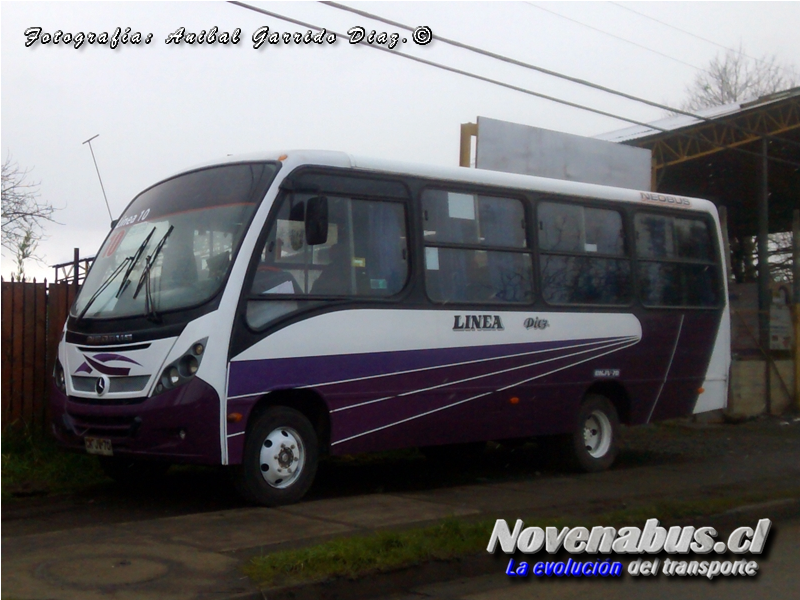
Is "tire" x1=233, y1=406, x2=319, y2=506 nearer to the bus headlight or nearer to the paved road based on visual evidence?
the paved road

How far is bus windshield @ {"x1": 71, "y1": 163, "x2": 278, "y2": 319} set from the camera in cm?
795

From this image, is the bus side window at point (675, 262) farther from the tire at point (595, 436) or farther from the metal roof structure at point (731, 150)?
the metal roof structure at point (731, 150)

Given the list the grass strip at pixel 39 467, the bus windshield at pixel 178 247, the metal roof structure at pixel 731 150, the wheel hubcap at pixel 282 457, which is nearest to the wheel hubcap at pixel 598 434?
the wheel hubcap at pixel 282 457

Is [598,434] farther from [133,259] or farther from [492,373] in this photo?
[133,259]

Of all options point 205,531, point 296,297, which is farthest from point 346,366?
point 205,531

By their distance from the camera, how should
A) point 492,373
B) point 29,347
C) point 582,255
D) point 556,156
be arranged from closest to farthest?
point 492,373 → point 29,347 → point 582,255 → point 556,156

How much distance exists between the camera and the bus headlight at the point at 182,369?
757 cm

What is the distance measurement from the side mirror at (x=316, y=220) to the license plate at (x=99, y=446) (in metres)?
2.43

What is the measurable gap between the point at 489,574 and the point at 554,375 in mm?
4275

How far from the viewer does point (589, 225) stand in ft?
36.8

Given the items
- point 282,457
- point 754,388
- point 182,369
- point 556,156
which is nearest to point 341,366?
point 282,457

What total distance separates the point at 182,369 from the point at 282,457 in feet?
3.95

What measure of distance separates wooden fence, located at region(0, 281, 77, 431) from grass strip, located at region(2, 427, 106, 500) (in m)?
0.23

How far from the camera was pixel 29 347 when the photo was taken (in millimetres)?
10102
